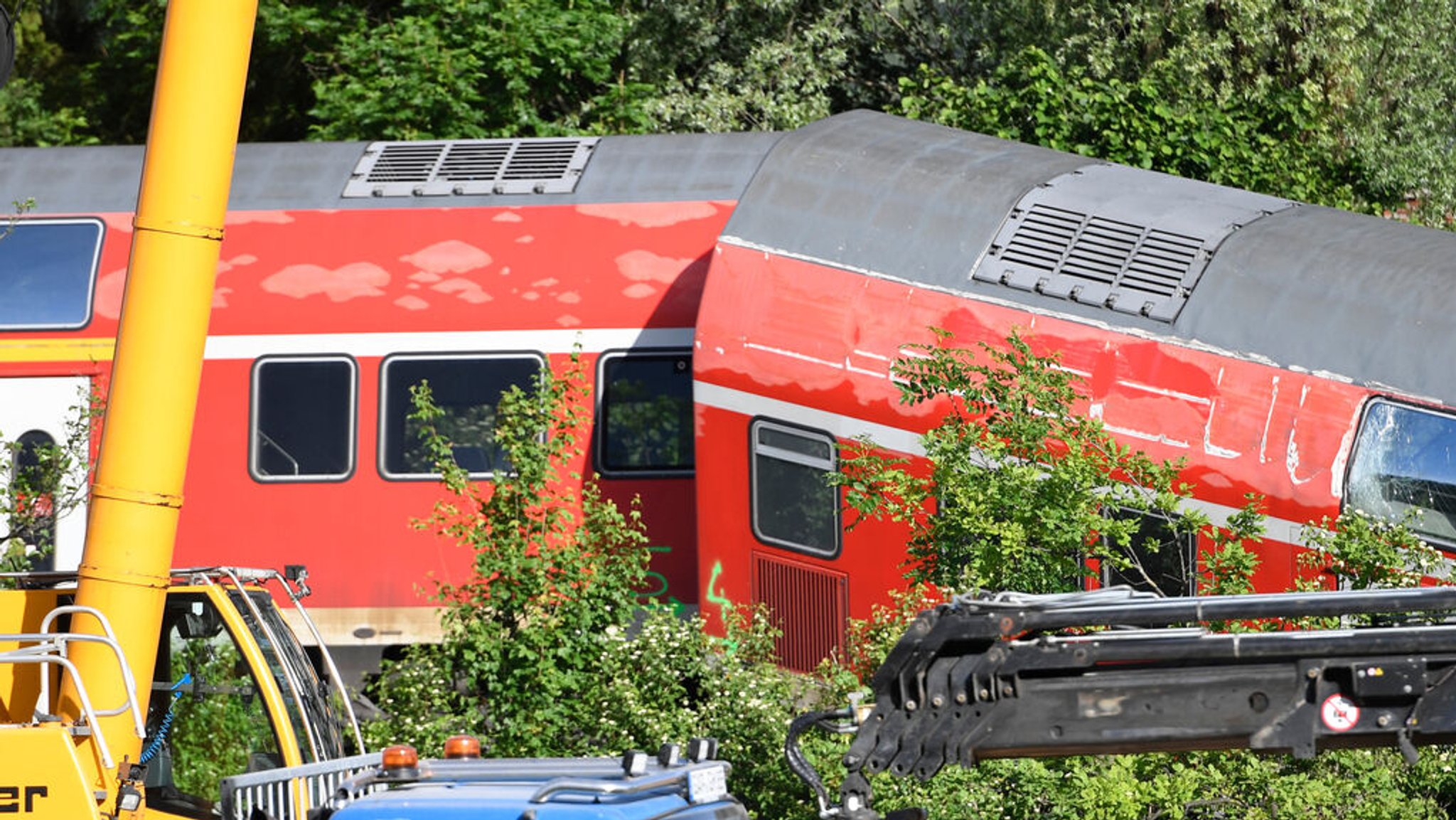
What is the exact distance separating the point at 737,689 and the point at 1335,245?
4646mm

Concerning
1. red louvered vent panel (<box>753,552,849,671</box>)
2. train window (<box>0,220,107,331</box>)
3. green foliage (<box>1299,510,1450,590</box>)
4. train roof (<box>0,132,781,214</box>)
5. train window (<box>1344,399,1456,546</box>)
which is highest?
train roof (<box>0,132,781,214</box>)

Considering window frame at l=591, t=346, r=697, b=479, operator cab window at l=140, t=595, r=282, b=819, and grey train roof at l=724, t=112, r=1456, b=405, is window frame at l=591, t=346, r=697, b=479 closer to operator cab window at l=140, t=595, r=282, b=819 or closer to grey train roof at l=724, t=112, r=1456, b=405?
grey train roof at l=724, t=112, r=1456, b=405

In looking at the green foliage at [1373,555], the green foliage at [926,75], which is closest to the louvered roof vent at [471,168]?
the green foliage at [926,75]

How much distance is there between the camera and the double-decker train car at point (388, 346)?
46.8 feet

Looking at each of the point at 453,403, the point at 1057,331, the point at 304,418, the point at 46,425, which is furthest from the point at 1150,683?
the point at 46,425

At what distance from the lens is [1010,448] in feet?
36.9

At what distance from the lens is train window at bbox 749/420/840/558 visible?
12898 millimetres

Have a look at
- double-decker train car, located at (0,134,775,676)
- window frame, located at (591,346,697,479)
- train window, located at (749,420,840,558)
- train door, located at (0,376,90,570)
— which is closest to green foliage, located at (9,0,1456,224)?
double-decker train car, located at (0,134,775,676)

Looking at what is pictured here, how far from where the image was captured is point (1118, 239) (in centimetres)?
1271

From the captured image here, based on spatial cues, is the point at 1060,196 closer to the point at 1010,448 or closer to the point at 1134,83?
the point at 1010,448

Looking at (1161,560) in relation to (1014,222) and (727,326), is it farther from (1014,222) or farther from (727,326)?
(727,326)

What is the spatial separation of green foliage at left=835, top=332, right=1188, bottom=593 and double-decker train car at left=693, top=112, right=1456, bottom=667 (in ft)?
1.70

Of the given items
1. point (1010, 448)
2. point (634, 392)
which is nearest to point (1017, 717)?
point (1010, 448)

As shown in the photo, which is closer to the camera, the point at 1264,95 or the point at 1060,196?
the point at 1060,196
